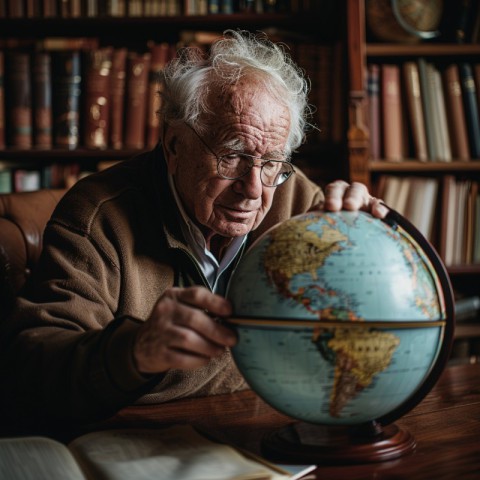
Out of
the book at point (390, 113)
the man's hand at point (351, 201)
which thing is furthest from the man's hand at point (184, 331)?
the book at point (390, 113)

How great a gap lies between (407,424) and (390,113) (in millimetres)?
2077

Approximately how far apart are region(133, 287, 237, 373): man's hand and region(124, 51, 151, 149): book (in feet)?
6.83

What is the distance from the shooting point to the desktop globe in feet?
3.25

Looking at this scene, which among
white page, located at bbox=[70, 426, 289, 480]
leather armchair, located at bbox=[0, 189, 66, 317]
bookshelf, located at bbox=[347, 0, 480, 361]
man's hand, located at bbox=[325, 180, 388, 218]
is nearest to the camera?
white page, located at bbox=[70, 426, 289, 480]

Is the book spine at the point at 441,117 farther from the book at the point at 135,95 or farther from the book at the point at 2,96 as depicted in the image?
the book at the point at 2,96

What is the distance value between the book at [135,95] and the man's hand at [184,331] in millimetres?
2081

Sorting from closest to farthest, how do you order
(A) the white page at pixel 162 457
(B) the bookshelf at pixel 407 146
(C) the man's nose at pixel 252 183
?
(A) the white page at pixel 162 457
(C) the man's nose at pixel 252 183
(B) the bookshelf at pixel 407 146

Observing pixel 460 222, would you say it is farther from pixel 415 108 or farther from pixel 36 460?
pixel 36 460

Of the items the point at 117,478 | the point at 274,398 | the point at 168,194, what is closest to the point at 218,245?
the point at 168,194

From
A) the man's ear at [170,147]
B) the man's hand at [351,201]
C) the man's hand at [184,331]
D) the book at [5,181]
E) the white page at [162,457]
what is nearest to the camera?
the white page at [162,457]

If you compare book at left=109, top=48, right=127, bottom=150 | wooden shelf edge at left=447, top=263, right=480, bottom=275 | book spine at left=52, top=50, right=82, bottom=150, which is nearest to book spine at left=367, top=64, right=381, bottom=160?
wooden shelf edge at left=447, top=263, right=480, bottom=275

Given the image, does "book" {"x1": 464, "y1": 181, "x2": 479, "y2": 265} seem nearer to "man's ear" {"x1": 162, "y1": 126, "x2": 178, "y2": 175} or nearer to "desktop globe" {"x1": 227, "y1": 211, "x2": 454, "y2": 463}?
"man's ear" {"x1": 162, "y1": 126, "x2": 178, "y2": 175}

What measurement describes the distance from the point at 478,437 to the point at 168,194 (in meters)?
0.93

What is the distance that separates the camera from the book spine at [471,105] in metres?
3.09
